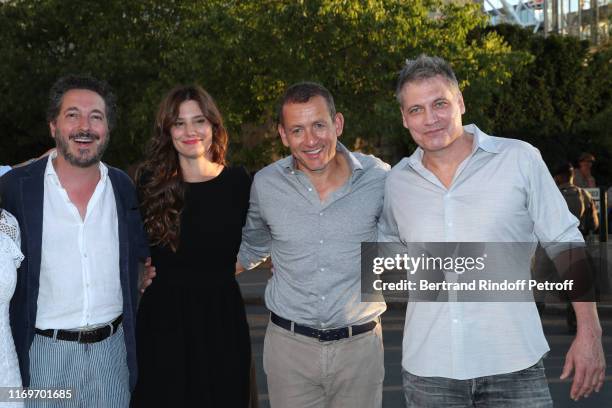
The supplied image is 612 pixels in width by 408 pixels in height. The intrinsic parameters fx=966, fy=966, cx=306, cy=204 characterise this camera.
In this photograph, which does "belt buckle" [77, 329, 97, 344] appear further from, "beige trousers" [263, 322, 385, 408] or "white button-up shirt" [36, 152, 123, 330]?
"beige trousers" [263, 322, 385, 408]

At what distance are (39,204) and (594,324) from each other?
8.71 feet

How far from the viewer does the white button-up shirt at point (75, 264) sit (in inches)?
183

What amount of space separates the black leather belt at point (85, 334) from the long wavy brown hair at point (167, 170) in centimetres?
53

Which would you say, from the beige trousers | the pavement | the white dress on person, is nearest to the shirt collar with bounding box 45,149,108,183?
the white dress on person

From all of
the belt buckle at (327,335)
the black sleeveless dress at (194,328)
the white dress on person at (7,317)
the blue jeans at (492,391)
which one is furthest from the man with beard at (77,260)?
the blue jeans at (492,391)

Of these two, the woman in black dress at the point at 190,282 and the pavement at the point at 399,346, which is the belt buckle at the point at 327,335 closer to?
the woman in black dress at the point at 190,282

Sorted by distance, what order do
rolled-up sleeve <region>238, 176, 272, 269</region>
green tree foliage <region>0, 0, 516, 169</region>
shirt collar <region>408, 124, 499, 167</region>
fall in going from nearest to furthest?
shirt collar <region>408, 124, 499, 167</region> < rolled-up sleeve <region>238, 176, 272, 269</region> < green tree foliage <region>0, 0, 516, 169</region>

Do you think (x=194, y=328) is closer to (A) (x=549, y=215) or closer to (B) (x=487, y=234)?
(B) (x=487, y=234)

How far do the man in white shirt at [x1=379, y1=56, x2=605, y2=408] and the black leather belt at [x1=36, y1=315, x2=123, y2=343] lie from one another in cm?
154

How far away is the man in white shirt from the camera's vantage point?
3.90 metres

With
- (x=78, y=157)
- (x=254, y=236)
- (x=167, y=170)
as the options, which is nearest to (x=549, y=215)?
(x=254, y=236)

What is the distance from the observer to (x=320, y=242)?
4.82 metres

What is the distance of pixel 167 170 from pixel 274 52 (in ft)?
56.2

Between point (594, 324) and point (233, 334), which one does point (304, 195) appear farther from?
point (594, 324)
